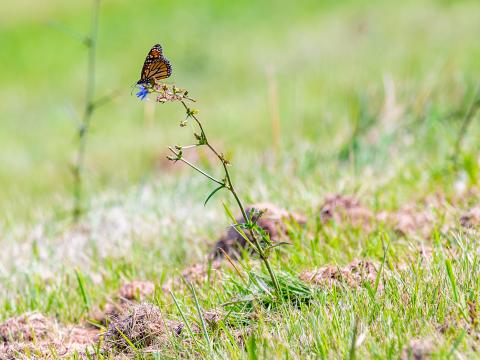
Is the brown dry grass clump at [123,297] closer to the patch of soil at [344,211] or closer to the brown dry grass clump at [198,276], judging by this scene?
the brown dry grass clump at [198,276]

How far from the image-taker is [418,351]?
72.3 inches

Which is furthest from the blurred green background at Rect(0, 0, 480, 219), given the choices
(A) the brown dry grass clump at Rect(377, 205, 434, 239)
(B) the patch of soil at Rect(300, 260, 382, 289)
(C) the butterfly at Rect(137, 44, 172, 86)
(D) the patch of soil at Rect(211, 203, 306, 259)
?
(B) the patch of soil at Rect(300, 260, 382, 289)

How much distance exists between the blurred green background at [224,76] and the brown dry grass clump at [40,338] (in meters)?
1.55

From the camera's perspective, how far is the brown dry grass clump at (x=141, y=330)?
229 centimetres

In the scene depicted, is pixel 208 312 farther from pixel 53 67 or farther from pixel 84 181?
pixel 53 67

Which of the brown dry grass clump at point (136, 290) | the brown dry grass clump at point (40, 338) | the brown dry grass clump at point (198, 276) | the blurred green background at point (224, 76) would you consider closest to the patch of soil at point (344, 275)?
the brown dry grass clump at point (198, 276)

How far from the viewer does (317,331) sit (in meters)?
2.06

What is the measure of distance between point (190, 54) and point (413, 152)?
723 centimetres

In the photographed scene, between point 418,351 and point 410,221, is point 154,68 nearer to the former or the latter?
point 418,351

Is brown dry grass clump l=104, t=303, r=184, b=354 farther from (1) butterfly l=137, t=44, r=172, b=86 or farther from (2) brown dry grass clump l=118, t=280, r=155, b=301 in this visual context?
(1) butterfly l=137, t=44, r=172, b=86

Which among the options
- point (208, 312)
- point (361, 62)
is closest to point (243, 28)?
point (361, 62)

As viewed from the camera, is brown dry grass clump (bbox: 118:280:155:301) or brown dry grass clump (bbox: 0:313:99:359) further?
brown dry grass clump (bbox: 118:280:155:301)

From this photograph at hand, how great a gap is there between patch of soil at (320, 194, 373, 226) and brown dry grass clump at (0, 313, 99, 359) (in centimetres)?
117

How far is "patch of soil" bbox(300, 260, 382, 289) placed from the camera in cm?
238
